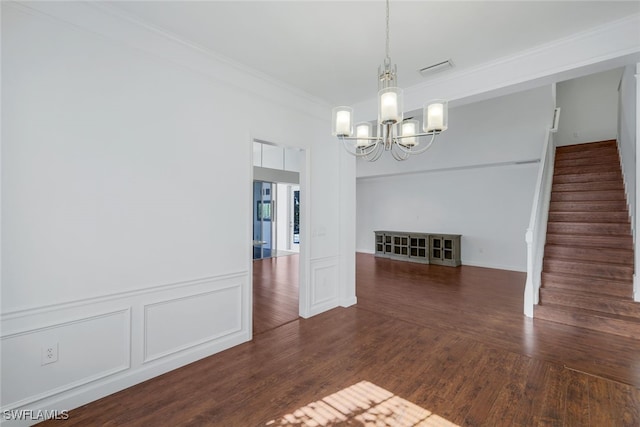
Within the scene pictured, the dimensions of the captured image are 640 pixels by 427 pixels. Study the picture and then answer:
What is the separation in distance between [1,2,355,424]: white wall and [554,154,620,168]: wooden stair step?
615 cm

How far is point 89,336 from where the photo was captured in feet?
7.16

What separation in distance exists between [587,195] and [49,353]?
721 cm

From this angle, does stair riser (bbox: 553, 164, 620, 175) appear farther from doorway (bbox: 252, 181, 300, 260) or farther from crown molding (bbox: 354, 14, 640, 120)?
doorway (bbox: 252, 181, 300, 260)

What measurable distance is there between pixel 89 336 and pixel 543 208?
609 centimetres

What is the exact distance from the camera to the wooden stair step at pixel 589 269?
12.3 feet

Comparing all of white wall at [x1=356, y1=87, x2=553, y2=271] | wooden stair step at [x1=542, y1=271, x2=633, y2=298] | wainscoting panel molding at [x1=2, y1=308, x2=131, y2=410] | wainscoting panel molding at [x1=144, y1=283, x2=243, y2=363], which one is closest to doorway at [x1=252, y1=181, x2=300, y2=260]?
white wall at [x1=356, y1=87, x2=553, y2=271]

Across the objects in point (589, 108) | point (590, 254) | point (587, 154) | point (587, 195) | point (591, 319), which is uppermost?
point (589, 108)

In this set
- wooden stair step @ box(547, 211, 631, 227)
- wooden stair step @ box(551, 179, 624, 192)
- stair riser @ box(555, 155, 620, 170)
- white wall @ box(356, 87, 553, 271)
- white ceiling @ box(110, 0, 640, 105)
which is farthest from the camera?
white wall @ box(356, 87, 553, 271)

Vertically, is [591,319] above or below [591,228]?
below

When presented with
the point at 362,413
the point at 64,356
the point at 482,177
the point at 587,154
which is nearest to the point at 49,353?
the point at 64,356

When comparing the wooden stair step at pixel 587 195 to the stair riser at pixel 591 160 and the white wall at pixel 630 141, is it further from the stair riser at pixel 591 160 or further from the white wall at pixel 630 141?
the stair riser at pixel 591 160

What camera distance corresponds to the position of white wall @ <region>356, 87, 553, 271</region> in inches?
248

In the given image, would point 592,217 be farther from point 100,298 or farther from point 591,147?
point 100,298

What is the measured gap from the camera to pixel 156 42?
252cm
